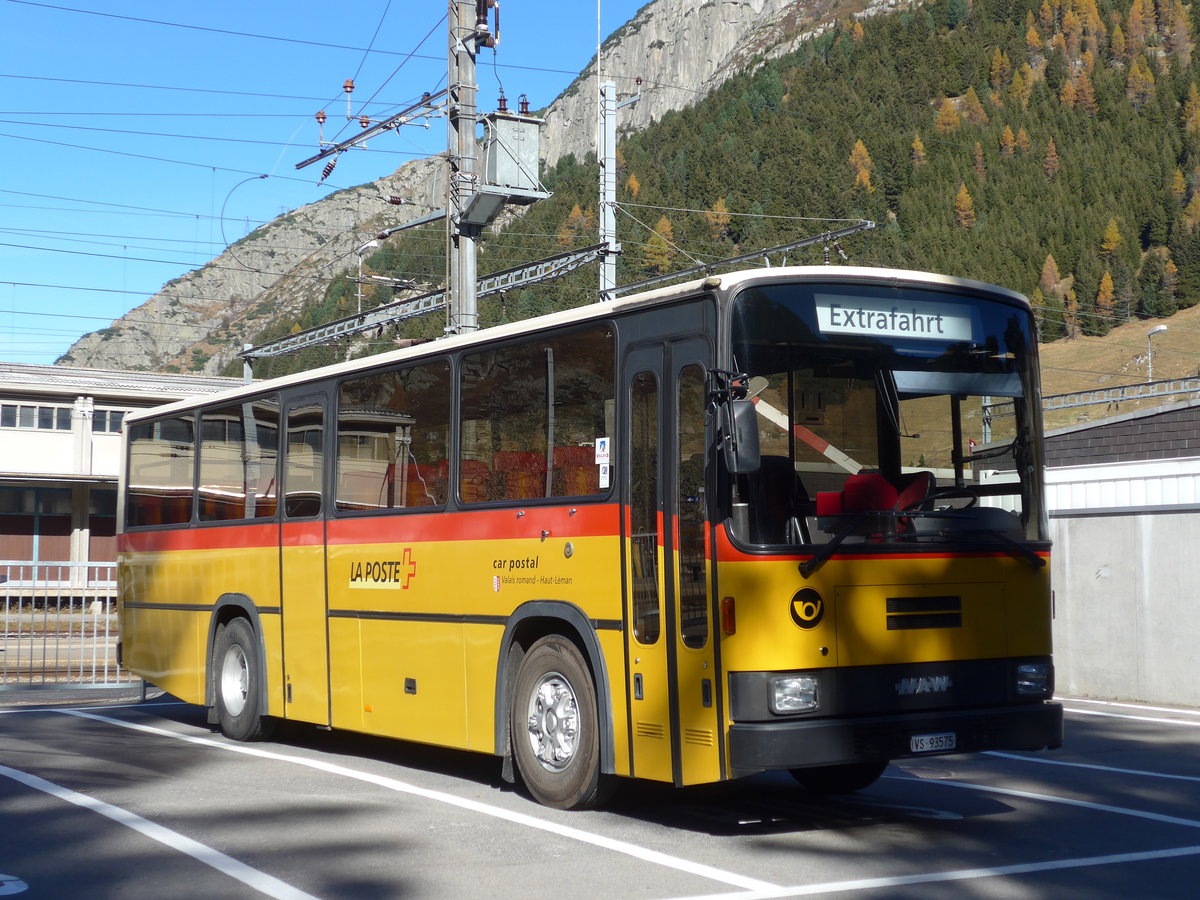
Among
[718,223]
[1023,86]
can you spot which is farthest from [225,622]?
[1023,86]

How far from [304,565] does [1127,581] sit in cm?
975

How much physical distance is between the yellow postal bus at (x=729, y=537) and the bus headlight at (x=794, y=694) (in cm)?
1

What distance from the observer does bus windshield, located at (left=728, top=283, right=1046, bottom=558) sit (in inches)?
296

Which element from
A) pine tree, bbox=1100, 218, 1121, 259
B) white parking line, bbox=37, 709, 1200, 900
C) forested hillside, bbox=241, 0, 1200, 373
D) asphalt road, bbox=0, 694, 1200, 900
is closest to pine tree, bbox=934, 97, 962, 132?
forested hillside, bbox=241, 0, 1200, 373

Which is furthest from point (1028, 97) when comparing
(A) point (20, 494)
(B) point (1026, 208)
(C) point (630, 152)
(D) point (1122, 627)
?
(D) point (1122, 627)

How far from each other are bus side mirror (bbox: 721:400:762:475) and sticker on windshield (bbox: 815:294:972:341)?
2.95 ft

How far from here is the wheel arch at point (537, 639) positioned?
8180 millimetres

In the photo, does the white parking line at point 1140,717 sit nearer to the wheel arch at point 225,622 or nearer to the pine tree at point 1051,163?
the wheel arch at point 225,622

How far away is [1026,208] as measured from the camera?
143000mm

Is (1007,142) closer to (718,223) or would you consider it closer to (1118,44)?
(1118,44)

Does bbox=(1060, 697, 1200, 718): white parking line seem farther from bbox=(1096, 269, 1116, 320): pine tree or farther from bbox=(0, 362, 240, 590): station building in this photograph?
bbox=(1096, 269, 1116, 320): pine tree

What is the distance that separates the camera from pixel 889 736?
24.4 feet

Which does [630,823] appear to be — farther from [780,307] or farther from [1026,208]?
[1026,208]

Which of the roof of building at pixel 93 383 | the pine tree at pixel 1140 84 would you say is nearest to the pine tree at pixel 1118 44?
the pine tree at pixel 1140 84
